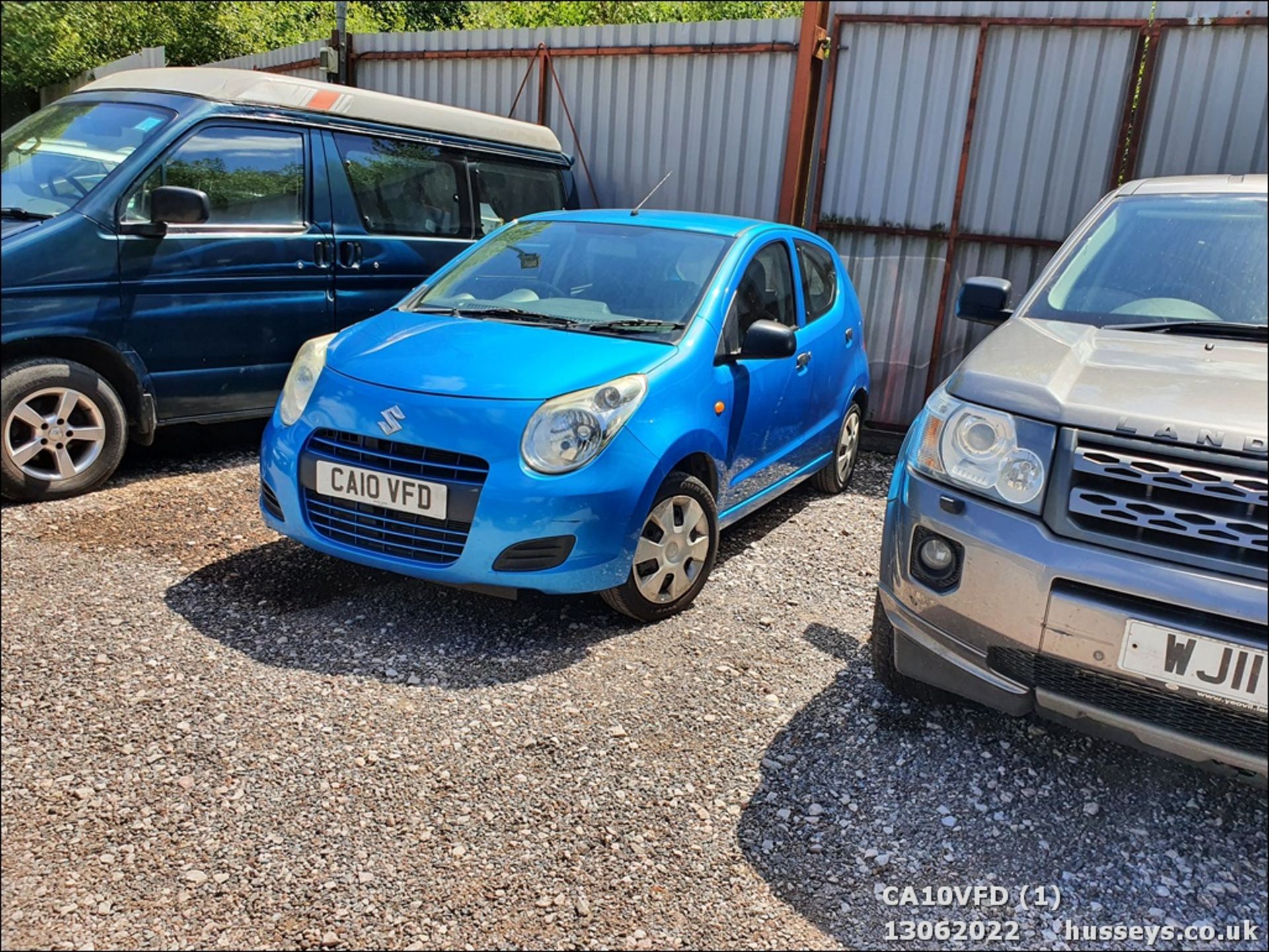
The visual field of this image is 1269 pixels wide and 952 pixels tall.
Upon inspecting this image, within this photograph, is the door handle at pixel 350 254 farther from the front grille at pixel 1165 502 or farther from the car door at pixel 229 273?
the front grille at pixel 1165 502

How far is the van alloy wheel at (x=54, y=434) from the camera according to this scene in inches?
165

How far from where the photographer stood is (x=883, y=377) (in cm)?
698

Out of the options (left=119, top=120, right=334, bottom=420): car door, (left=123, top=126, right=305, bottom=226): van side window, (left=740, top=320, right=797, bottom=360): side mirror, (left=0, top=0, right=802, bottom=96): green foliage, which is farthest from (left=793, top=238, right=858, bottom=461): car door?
(left=0, top=0, right=802, bottom=96): green foliage

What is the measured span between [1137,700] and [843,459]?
3361 mm

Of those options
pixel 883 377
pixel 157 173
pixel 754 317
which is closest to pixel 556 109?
pixel 883 377

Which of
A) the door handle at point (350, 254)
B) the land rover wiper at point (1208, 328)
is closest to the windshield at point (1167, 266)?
the land rover wiper at point (1208, 328)

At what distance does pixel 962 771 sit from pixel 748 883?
0.86m

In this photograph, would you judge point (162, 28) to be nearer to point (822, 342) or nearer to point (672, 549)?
point (822, 342)

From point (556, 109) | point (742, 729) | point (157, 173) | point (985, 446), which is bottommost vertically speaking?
point (742, 729)

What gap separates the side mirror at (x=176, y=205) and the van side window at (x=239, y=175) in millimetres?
188

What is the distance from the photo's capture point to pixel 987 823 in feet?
8.39

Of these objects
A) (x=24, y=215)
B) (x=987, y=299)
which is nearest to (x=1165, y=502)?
(x=987, y=299)

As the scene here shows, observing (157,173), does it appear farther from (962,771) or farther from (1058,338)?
(962,771)

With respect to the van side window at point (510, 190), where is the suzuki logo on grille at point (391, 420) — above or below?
below
